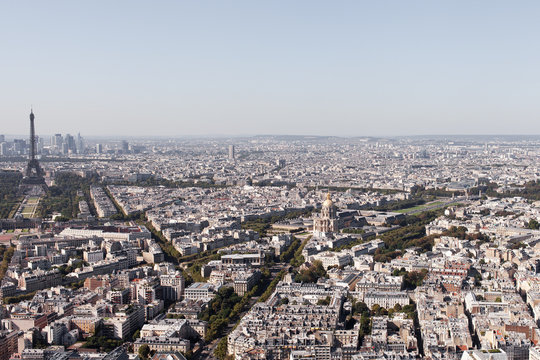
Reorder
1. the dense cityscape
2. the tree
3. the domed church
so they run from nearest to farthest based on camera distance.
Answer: the tree < the dense cityscape < the domed church

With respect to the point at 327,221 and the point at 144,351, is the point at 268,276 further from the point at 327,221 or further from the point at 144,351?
the point at 327,221

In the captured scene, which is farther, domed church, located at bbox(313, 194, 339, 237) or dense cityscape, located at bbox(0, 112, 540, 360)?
domed church, located at bbox(313, 194, 339, 237)

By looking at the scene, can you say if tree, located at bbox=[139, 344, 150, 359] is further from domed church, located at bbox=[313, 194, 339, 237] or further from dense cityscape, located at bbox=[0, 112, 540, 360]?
domed church, located at bbox=[313, 194, 339, 237]

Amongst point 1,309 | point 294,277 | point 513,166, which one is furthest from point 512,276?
point 513,166

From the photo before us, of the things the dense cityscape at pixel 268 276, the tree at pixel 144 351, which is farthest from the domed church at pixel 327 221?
the tree at pixel 144 351

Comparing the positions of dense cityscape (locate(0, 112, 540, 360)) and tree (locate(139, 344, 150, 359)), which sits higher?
dense cityscape (locate(0, 112, 540, 360))

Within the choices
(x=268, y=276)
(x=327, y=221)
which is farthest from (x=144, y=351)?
(x=327, y=221)

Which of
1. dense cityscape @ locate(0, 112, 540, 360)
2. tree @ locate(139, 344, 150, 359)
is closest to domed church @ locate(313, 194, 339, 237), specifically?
dense cityscape @ locate(0, 112, 540, 360)
